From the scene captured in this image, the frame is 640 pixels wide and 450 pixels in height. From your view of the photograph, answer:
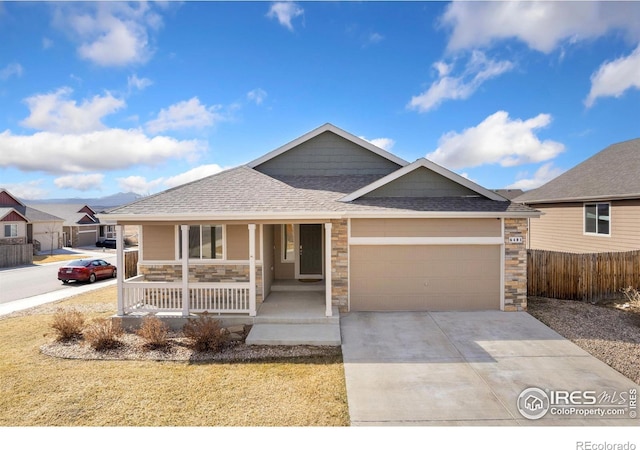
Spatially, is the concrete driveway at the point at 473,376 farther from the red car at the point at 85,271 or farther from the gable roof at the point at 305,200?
the red car at the point at 85,271

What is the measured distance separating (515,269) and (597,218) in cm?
813

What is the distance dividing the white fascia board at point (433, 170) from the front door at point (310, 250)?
8.40ft

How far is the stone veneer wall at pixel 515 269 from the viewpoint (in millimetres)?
9398

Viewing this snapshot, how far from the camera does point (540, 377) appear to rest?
5.77m

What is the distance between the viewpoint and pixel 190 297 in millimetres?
9594

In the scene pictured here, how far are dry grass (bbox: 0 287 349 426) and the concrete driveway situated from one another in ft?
2.02

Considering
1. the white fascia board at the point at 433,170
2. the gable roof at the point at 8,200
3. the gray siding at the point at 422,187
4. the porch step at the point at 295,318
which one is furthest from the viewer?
the gable roof at the point at 8,200

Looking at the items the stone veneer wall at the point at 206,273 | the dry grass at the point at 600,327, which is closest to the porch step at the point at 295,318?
the stone veneer wall at the point at 206,273

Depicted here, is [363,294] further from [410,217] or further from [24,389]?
[24,389]

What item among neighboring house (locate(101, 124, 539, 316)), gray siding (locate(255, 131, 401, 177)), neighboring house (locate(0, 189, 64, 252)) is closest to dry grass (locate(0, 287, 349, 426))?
neighboring house (locate(101, 124, 539, 316))

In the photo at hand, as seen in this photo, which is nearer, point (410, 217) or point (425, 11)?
point (410, 217)

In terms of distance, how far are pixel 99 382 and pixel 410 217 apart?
7.94 metres

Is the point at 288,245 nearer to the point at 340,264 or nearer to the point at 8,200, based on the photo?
the point at 340,264

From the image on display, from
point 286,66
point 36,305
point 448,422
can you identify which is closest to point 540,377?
point 448,422
